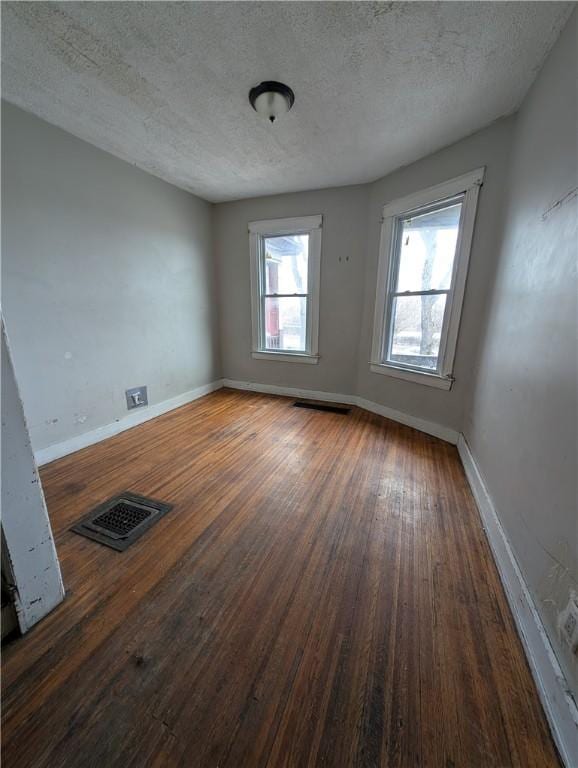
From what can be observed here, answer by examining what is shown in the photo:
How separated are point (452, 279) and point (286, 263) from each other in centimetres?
197

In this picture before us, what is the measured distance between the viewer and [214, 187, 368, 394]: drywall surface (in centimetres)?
316

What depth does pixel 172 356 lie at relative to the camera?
329 cm

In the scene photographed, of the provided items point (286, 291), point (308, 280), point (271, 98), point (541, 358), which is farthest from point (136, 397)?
point (541, 358)

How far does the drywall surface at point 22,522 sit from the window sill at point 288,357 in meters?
2.96

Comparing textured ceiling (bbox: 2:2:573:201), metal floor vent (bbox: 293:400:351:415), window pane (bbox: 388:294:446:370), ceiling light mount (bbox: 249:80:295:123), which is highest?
textured ceiling (bbox: 2:2:573:201)

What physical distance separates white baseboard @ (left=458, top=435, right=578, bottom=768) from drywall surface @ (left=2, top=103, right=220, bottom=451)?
9.89 ft

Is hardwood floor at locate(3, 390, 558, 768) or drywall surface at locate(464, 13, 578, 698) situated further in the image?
drywall surface at locate(464, 13, 578, 698)

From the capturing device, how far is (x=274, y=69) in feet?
4.95

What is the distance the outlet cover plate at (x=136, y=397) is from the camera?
2814 millimetres

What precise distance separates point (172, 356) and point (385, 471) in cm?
261

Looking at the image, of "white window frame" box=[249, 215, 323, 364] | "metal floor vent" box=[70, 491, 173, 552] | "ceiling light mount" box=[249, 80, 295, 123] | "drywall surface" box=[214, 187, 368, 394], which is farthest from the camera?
"white window frame" box=[249, 215, 323, 364]

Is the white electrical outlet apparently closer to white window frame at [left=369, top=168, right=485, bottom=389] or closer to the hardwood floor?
the hardwood floor

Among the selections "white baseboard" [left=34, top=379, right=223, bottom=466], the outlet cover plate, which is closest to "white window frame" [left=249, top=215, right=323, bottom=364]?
"white baseboard" [left=34, top=379, right=223, bottom=466]

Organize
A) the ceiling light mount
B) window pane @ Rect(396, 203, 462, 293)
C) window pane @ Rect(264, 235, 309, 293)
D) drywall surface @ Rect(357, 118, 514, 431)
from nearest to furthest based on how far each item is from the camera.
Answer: the ceiling light mount → drywall surface @ Rect(357, 118, 514, 431) → window pane @ Rect(396, 203, 462, 293) → window pane @ Rect(264, 235, 309, 293)
